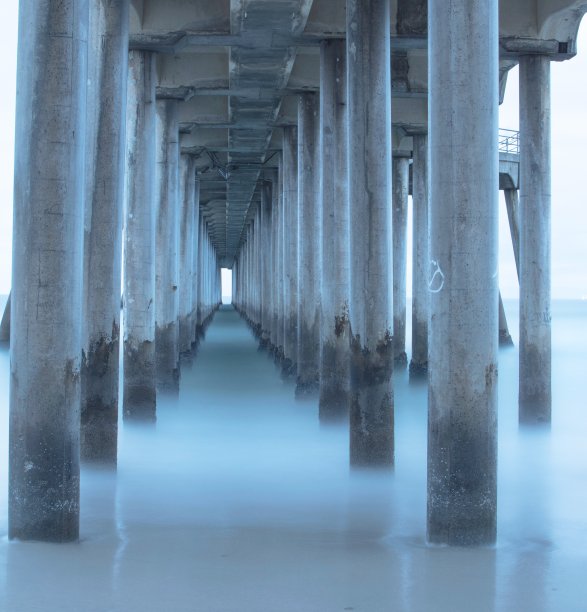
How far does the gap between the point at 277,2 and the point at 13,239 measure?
570cm

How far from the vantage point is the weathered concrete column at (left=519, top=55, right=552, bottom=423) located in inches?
437

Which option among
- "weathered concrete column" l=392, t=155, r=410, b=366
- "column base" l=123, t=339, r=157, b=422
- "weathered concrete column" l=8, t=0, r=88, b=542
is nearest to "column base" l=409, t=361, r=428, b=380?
"weathered concrete column" l=392, t=155, r=410, b=366

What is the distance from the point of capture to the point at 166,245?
15008 millimetres

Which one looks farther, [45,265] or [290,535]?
[290,535]

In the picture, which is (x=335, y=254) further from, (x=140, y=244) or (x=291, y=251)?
(x=291, y=251)

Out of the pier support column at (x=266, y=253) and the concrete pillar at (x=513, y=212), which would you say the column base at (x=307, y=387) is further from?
the pier support column at (x=266, y=253)

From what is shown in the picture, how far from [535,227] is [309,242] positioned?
4.11m

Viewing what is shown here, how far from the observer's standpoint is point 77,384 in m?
5.64

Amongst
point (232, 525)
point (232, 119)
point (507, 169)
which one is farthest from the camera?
point (507, 169)

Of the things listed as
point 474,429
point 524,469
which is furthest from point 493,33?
point 524,469

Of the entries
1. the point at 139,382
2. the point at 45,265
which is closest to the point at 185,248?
the point at 139,382

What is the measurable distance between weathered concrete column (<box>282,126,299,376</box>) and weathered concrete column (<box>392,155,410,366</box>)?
1.98 metres

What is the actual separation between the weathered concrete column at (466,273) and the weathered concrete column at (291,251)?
1182 cm

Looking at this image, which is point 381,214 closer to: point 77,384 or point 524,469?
point 524,469
